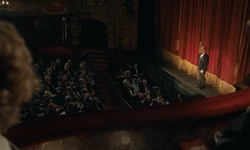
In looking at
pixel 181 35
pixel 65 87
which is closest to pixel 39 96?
pixel 65 87

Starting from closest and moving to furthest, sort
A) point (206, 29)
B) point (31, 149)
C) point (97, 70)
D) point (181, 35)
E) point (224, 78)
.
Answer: point (31, 149) < point (224, 78) < point (206, 29) < point (181, 35) < point (97, 70)

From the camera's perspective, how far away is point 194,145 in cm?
205

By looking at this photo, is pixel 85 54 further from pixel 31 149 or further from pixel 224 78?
pixel 31 149

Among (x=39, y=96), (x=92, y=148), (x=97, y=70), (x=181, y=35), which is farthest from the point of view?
(x=97, y=70)

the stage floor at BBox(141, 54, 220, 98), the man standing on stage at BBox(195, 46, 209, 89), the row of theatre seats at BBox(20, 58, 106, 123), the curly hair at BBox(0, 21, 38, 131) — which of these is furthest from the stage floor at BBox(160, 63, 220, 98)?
A: the curly hair at BBox(0, 21, 38, 131)

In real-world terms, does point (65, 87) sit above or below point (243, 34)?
below

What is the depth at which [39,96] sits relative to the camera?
8141 millimetres

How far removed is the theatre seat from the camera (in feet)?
6.69

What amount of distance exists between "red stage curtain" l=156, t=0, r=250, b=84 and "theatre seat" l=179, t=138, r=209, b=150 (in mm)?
7454

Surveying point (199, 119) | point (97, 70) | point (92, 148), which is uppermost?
point (199, 119)

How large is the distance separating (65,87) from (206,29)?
195 inches

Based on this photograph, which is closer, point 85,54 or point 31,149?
point 31,149

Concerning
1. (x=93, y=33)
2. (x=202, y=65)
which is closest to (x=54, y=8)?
(x=93, y=33)

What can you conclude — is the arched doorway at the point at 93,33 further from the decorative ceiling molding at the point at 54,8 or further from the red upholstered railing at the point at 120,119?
the red upholstered railing at the point at 120,119
